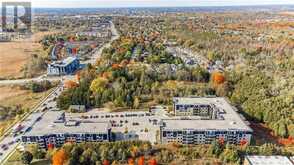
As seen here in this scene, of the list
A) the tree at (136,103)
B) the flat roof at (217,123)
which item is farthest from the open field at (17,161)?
the tree at (136,103)

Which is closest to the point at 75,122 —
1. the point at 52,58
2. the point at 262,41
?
the point at 52,58

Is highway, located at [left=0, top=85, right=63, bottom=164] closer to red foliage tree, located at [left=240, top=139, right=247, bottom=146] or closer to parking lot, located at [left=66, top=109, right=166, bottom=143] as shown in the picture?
parking lot, located at [left=66, top=109, right=166, bottom=143]

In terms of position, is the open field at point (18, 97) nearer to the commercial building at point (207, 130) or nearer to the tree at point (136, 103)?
the tree at point (136, 103)

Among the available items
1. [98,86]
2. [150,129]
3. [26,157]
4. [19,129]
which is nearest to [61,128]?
[26,157]

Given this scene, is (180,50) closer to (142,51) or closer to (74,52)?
(142,51)

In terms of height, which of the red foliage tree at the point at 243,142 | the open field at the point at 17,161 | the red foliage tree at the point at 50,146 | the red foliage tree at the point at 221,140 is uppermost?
the red foliage tree at the point at 221,140

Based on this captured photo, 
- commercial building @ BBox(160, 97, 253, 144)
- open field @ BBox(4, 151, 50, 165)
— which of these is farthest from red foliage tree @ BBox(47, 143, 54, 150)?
commercial building @ BBox(160, 97, 253, 144)
